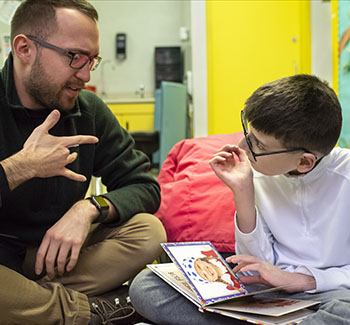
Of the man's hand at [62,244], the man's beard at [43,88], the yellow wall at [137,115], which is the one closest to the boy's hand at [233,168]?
the man's hand at [62,244]

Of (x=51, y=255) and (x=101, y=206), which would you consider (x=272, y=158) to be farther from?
(x=51, y=255)

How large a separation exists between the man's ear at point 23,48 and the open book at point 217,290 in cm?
81

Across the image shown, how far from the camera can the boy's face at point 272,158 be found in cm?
120

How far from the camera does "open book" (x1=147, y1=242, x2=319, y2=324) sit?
1.00 m

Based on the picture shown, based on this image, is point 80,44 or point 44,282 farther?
point 80,44

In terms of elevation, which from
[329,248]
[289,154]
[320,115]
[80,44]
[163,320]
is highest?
[80,44]

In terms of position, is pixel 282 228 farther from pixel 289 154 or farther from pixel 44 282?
pixel 44 282

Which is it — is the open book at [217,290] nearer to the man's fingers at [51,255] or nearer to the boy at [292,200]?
the boy at [292,200]

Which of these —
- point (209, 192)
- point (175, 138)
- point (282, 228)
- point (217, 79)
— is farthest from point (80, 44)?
point (217, 79)

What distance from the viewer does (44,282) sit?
1.33m

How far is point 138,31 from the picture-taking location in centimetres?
600

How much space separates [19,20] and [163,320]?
3.63ft

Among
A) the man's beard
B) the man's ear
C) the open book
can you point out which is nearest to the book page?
the open book

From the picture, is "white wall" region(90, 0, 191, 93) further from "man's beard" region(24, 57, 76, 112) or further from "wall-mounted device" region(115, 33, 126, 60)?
"man's beard" region(24, 57, 76, 112)
